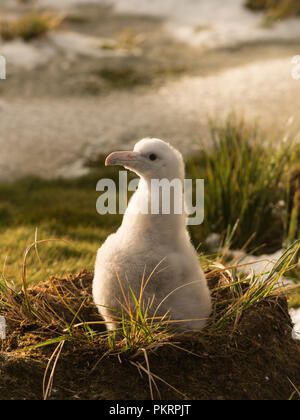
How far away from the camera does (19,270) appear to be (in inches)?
161

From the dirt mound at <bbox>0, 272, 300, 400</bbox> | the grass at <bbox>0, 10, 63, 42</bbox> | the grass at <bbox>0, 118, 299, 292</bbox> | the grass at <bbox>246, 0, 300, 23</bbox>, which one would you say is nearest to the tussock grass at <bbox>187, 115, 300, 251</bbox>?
the grass at <bbox>0, 118, 299, 292</bbox>

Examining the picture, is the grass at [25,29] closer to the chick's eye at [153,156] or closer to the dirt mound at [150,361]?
the dirt mound at [150,361]

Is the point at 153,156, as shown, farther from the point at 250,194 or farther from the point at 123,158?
the point at 250,194

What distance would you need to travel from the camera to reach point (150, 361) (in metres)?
2.79

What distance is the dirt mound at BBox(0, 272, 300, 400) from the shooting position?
2660 millimetres

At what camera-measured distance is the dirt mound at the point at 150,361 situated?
2660 mm

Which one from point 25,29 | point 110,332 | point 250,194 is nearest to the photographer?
point 110,332

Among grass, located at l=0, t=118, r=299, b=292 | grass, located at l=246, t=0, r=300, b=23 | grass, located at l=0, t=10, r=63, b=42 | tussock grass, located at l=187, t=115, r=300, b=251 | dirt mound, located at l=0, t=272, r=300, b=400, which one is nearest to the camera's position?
dirt mound, located at l=0, t=272, r=300, b=400

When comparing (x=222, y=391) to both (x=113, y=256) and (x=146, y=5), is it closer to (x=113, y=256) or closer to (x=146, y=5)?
(x=113, y=256)

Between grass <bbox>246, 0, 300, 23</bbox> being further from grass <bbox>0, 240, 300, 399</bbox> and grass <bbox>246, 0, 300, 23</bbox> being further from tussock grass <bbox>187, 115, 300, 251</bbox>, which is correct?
grass <bbox>0, 240, 300, 399</bbox>

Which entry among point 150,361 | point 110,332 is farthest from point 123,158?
point 150,361

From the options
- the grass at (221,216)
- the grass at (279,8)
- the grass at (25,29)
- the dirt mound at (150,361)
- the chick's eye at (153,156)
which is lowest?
the dirt mound at (150,361)

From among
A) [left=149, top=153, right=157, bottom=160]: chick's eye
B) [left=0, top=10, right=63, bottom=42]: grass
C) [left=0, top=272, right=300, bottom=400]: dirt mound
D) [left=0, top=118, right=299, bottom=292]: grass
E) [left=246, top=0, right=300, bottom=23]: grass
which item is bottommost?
[left=0, top=272, right=300, bottom=400]: dirt mound

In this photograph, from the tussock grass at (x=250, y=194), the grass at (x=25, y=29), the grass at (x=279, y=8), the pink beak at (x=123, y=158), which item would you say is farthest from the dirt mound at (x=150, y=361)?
the grass at (x=279, y=8)
